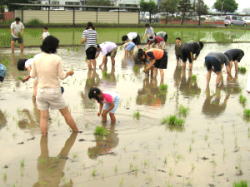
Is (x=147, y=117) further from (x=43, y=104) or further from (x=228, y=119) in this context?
(x=43, y=104)

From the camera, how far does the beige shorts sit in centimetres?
666

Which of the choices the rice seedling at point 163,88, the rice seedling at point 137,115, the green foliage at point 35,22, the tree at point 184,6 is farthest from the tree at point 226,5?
the rice seedling at point 137,115

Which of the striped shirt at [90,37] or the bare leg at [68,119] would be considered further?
the striped shirt at [90,37]

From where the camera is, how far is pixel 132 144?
6758mm

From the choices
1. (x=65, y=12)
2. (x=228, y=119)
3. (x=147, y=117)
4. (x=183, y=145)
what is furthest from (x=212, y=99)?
(x=65, y=12)

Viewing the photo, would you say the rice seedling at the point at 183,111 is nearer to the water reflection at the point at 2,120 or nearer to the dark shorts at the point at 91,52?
the water reflection at the point at 2,120

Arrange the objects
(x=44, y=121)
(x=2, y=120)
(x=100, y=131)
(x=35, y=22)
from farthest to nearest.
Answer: (x=35, y=22), (x=2, y=120), (x=100, y=131), (x=44, y=121)

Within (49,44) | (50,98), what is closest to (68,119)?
(50,98)

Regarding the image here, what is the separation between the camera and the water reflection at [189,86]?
10.9m

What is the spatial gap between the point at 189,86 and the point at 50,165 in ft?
21.6

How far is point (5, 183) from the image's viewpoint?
5246 mm

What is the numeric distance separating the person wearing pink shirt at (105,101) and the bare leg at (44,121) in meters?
0.84

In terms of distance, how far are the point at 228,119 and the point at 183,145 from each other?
197cm

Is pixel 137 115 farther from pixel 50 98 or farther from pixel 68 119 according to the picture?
pixel 50 98
